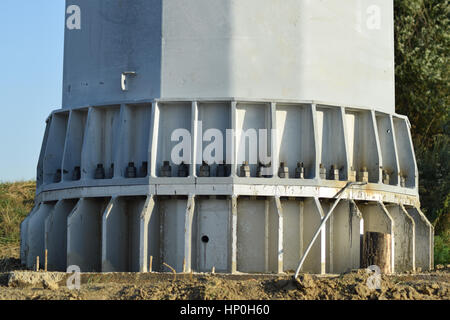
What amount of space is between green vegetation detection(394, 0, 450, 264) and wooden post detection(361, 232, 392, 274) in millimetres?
14573

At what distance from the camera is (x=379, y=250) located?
811 inches

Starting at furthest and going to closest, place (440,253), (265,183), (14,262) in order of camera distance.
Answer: (440,253) < (14,262) < (265,183)

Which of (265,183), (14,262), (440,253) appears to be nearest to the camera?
(265,183)

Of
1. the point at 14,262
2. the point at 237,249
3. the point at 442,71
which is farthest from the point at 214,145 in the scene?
the point at 442,71

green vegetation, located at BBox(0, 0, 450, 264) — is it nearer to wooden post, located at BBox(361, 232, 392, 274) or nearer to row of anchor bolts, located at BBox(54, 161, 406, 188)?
row of anchor bolts, located at BBox(54, 161, 406, 188)

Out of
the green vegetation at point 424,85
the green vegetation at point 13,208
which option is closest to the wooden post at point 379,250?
the green vegetation at point 424,85

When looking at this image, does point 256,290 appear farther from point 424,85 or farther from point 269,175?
point 424,85

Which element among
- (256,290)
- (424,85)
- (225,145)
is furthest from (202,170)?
(424,85)

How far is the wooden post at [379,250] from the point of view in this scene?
2056 cm

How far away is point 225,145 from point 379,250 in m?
3.90

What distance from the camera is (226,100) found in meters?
20.6

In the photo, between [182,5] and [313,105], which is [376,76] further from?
[182,5]

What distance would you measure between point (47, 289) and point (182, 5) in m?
6.92

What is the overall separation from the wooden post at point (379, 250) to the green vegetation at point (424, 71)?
1457 centimetres
